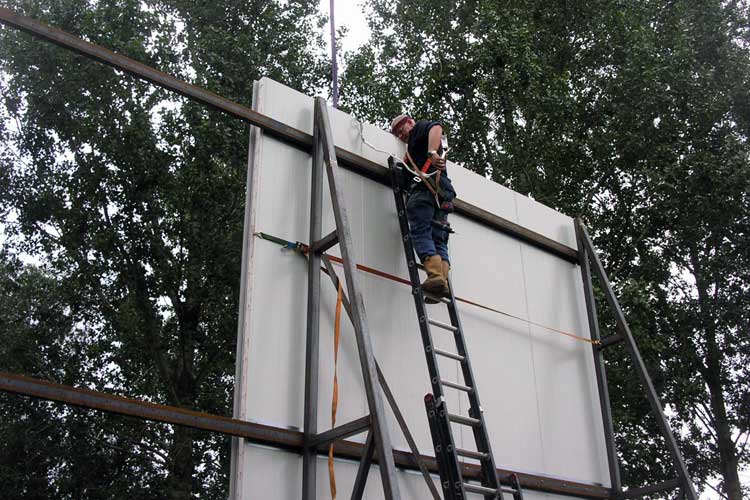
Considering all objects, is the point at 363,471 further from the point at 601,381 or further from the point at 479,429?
the point at 601,381

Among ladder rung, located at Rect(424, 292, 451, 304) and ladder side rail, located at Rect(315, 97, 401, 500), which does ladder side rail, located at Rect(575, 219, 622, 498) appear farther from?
ladder side rail, located at Rect(315, 97, 401, 500)

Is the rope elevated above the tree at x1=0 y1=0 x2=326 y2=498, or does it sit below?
below

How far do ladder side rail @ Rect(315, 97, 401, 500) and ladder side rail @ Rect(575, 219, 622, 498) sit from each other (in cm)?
302

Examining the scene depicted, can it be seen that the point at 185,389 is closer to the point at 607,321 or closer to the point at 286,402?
the point at 607,321

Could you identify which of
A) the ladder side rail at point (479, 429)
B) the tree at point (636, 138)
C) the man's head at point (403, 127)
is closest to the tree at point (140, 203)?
the tree at point (636, 138)

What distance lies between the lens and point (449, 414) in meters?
4.25

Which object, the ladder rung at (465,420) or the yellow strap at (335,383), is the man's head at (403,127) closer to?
the yellow strap at (335,383)

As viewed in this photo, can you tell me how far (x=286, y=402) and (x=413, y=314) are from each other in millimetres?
1339

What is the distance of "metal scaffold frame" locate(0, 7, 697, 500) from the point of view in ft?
11.2

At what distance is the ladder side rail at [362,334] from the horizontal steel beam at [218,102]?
0.27 metres

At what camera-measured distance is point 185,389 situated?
12.6 meters

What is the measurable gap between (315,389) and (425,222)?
1393mm

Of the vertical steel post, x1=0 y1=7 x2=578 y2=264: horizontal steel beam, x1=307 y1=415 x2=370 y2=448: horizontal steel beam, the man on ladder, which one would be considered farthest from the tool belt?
x1=307 y1=415 x2=370 y2=448: horizontal steel beam

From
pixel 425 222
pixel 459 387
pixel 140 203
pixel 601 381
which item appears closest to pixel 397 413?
pixel 459 387
